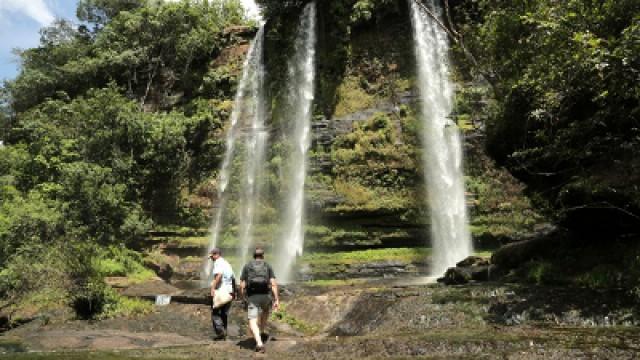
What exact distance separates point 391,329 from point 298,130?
798 inches

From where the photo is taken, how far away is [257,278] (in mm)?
8727

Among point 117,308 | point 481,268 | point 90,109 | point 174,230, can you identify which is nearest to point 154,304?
point 117,308

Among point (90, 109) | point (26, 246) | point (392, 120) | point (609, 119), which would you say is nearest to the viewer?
point (609, 119)

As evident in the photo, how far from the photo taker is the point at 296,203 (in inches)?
1080

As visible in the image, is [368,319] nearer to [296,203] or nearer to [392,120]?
[296,203]

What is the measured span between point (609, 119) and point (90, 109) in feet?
90.8

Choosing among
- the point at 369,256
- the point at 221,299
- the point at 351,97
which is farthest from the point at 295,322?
the point at 351,97

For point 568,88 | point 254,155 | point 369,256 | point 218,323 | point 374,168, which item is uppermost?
point 254,155

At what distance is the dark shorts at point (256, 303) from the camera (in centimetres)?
866

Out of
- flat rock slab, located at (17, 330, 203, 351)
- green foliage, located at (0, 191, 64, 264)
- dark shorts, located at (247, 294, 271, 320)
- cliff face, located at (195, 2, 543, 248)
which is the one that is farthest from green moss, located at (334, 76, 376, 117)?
dark shorts, located at (247, 294, 271, 320)

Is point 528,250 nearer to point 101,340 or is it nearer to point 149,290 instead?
point 101,340

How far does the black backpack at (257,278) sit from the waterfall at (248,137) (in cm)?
1766

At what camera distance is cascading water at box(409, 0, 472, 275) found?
2466 centimetres

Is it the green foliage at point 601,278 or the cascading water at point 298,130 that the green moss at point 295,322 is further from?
the cascading water at point 298,130
